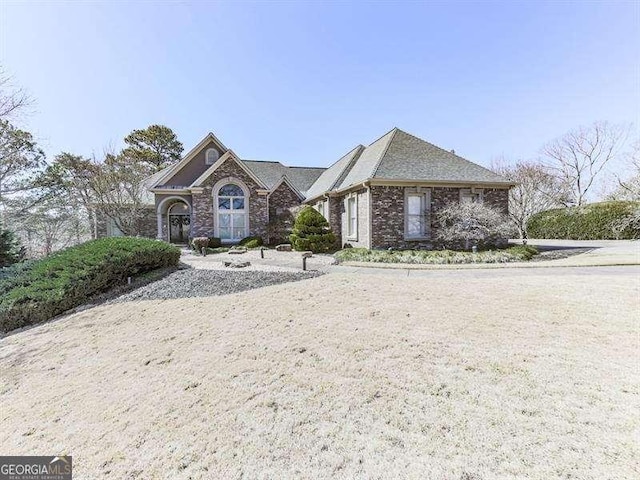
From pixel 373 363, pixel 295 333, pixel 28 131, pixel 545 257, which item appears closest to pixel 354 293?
pixel 295 333

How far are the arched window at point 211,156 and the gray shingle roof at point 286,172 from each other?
3858 millimetres

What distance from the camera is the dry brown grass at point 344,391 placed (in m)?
2.61

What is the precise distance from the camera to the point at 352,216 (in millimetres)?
17141

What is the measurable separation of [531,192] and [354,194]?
65.0 ft

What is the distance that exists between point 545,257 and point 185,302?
14984 mm

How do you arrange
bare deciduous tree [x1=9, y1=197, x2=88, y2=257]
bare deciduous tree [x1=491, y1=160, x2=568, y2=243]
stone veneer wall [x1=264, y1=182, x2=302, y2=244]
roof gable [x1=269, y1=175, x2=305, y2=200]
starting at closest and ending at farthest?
bare deciduous tree [x1=9, y1=197, x2=88, y2=257] → stone veneer wall [x1=264, y1=182, x2=302, y2=244] → roof gable [x1=269, y1=175, x2=305, y2=200] → bare deciduous tree [x1=491, y1=160, x2=568, y2=243]

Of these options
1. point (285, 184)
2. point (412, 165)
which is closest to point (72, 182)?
point (285, 184)

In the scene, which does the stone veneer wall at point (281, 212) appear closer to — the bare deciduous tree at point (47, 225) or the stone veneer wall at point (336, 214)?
the stone veneer wall at point (336, 214)

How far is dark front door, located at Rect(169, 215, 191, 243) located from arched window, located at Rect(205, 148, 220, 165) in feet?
17.5

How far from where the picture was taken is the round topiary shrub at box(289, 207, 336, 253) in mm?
16500

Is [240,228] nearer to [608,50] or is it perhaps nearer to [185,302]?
[185,302]

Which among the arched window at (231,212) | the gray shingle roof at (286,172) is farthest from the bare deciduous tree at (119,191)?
the gray shingle roof at (286,172)

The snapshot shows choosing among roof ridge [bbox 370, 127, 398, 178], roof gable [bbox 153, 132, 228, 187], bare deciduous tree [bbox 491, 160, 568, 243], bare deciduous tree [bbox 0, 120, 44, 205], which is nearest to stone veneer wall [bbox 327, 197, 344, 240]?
roof ridge [bbox 370, 127, 398, 178]

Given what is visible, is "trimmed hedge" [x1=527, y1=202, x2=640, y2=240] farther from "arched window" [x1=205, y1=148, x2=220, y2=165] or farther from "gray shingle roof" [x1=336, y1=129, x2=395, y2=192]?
"arched window" [x1=205, y1=148, x2=220, y2=165]
